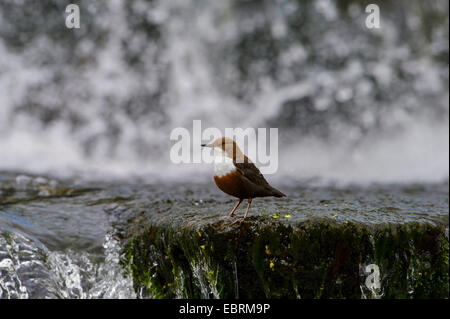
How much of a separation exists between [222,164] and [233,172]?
85 millimetres

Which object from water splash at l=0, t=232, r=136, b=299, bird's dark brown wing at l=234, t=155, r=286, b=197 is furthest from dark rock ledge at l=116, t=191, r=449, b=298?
water splash at l=0, t=232, r=136, b=299

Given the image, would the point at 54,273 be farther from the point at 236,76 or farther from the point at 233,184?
the point at 236,76

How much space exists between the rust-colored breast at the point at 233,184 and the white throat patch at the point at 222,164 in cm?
A: 2

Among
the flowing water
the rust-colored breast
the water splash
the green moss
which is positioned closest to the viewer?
the rust-colored breast

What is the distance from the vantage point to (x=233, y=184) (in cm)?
225

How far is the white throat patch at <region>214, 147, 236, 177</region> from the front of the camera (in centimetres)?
226

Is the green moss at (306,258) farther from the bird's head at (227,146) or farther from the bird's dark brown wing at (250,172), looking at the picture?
the bird's head at (227,146)

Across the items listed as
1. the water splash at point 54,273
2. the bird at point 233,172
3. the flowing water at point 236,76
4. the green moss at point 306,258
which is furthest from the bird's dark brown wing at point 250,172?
the flowing water at point 236,76

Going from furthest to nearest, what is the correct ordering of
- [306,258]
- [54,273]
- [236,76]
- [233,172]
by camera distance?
1. [236,76]
2. [54,273]
3. [306,258]
4. [233,172]

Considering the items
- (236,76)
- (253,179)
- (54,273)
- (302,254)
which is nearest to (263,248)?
(302,254)

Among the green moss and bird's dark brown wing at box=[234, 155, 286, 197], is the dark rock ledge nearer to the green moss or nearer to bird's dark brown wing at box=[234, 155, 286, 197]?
the green moss

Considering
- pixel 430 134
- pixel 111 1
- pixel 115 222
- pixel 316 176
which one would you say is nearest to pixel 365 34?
pixel 430 134

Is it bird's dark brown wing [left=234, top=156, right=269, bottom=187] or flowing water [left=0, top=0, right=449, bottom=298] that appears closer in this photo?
bird's dark brown wing [left=234, top=156, right=269, bottom=187]
